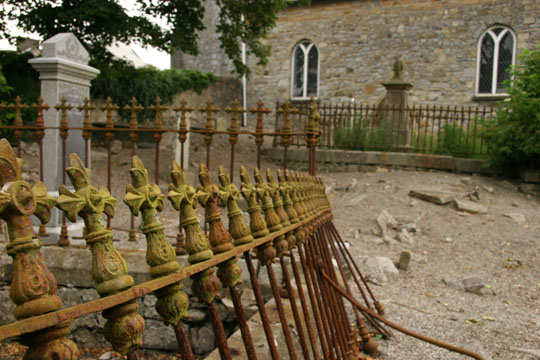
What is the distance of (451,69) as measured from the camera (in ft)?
55.4

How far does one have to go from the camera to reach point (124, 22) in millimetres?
10266

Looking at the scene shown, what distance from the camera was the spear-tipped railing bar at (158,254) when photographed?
3.76ft

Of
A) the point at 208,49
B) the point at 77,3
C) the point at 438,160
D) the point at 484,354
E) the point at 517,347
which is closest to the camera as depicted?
the point at 484,354

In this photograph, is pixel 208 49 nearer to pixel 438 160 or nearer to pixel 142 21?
pixel 142 21

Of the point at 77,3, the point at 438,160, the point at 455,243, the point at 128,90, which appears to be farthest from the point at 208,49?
the point at 455,243

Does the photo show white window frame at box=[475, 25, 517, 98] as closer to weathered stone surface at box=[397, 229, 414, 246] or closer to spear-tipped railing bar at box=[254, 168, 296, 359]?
weathered stone surface at box=[397, 229, 414, 246]

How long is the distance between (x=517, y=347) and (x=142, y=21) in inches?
387

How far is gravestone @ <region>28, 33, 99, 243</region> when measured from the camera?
595cm

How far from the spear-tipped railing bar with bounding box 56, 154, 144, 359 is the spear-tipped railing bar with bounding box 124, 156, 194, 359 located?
0.41 ft

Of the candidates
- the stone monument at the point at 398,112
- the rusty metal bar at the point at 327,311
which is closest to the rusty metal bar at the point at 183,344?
the rusty metal bar at the point at 327,311

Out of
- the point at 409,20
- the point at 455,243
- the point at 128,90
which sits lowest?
the point at 455,243

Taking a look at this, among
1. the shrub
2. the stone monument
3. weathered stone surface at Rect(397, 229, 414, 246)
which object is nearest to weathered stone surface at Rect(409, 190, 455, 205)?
weathered stone surface at Rect(397, 229, 414, 246)

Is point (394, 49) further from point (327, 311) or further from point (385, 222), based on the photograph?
point (327, 311)

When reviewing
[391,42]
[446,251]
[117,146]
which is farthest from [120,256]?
[391,42]
